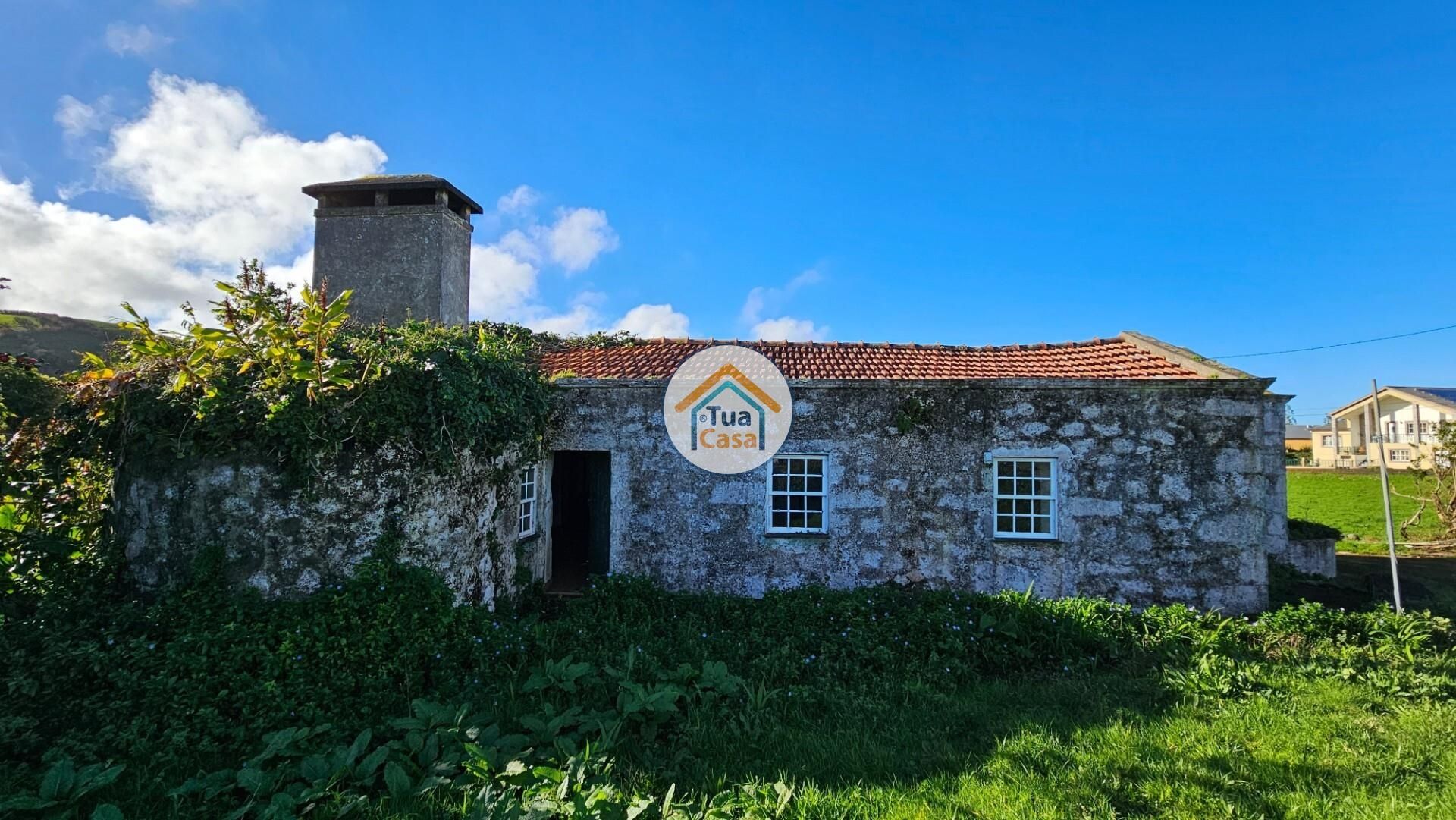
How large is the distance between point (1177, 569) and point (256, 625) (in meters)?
11.1

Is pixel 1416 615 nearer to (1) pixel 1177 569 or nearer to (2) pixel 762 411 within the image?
(1) pixel 1177 569

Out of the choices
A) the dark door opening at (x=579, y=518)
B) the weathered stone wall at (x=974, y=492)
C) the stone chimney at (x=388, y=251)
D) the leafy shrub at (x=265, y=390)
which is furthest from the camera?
the stone chimney at (x=388, y=251)

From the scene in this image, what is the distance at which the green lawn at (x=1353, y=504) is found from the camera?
16672 mm

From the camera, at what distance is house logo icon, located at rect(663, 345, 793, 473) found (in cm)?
912

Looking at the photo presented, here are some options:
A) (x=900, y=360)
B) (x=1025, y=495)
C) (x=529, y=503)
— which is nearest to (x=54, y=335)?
(x=529, y=503)

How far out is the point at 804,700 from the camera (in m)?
5.70

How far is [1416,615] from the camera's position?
25.1 feet

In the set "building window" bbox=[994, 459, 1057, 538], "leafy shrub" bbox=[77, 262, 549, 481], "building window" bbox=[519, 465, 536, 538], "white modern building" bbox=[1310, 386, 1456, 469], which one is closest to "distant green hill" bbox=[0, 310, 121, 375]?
"leafy shrub" bbox=[77, 262, 549, 481]

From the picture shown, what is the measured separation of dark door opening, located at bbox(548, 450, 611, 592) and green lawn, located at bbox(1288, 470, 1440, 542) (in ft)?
58.1

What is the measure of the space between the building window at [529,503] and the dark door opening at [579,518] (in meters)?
0.69

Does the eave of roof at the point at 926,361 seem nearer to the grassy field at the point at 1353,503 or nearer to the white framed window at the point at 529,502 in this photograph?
the white framed window at the point at 529,502

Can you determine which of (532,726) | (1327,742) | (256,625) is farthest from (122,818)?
(1327,742)

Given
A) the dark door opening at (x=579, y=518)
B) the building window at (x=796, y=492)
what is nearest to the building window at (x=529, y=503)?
A: the dark door opening at (x=579, y=518)

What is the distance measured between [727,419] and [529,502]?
3311mm
